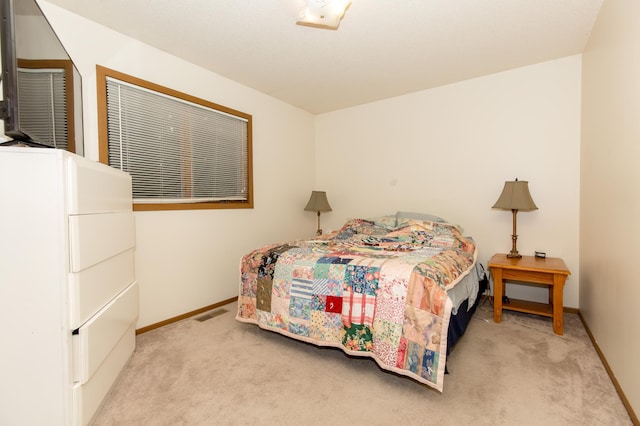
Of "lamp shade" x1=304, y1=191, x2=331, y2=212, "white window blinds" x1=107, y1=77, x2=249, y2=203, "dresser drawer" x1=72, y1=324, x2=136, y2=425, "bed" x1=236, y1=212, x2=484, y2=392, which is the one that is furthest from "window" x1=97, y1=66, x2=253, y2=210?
"dresser drawer" x1=72, y1=324, x2=136, y2=425

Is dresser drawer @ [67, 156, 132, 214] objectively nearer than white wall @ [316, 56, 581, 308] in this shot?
Yes

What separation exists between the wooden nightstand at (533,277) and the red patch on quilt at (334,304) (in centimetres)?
148

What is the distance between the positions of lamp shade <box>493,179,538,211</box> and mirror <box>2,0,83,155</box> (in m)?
3.26

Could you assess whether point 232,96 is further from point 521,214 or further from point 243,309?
point 521,214

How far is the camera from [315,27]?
2232 millimetres

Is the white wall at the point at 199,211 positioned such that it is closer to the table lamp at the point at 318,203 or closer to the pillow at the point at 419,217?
the table lamp at the point at 318,203

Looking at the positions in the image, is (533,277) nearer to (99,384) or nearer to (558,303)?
(558,303)

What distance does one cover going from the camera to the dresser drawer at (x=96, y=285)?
127 centimetres

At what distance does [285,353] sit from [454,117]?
9.75ft

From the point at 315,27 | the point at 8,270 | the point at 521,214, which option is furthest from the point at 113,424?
the point at 521,214

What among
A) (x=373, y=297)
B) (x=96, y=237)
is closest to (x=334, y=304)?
(x=373, y=297)

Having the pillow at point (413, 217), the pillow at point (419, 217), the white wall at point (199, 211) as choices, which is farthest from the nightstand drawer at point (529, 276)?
the white wall at point (199, 211)

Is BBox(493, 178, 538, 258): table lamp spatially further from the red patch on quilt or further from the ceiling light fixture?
the ceiling light fixture

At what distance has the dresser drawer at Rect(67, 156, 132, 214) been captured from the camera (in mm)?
1265
